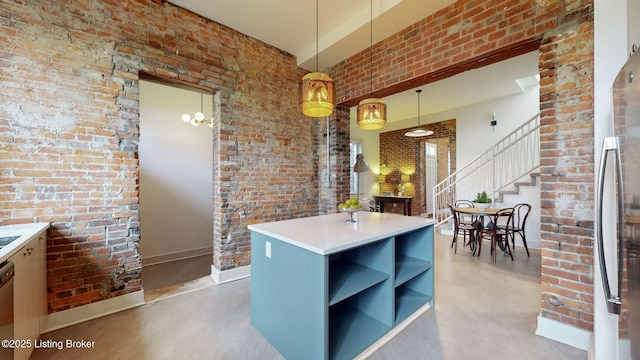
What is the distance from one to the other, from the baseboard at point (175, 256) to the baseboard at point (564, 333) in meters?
4.63

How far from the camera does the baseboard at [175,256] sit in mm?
3893

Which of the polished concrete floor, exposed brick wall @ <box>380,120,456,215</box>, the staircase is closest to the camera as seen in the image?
the polished concrete floor

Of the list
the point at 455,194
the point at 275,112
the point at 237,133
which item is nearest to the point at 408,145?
the point at 455,194

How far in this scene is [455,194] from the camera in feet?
20.9

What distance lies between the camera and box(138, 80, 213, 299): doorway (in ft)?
12.7

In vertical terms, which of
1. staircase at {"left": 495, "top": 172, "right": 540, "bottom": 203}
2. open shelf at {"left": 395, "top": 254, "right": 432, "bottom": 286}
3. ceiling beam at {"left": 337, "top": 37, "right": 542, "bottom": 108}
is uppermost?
ceiling beam at {"left": 337, "top": 37, "right": 542, "bottom": 108}

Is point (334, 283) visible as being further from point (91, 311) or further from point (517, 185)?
point (517, 185)

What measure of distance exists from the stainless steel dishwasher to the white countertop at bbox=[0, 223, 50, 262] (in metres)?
0.07

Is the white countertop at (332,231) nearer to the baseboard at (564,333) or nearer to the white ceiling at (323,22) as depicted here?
the baseboard at (564,333)

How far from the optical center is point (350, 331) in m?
1.94

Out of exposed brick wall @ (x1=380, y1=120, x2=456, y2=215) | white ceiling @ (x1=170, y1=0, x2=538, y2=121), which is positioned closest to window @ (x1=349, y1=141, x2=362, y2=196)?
exposed brick wall @ (x1=380, y1=120, x2=456, y2=215)

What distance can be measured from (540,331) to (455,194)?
470 cm

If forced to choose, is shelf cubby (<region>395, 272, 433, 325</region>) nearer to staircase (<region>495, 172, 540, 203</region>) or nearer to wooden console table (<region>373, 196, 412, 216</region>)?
staircase (<region>495, 172, 540, 203</region>)

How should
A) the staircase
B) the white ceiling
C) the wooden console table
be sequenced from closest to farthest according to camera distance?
the white ceiling < the staircase < the wooden console table
